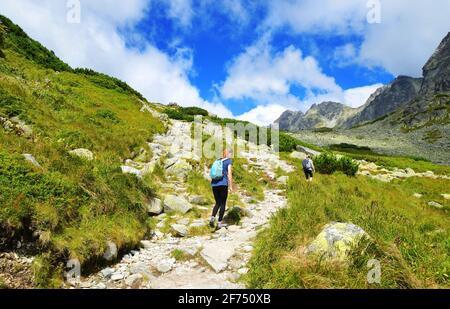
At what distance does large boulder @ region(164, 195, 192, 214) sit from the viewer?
10984mm

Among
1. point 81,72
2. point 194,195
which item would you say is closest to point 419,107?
point 81,72

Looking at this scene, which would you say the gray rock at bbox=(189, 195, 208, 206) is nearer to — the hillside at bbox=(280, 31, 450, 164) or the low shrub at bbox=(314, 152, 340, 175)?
the low shrub at bbox=(314, 152, 340, 175)

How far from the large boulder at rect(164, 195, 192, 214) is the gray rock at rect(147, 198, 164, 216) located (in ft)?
0.72

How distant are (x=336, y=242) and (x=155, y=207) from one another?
610 centimetres

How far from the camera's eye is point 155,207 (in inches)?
419

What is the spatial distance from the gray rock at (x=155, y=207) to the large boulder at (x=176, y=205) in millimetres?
219

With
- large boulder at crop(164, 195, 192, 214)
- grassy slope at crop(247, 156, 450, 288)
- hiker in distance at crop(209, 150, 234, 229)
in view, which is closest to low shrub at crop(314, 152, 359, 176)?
grassy slope at crop(247, 156, 450, 288)

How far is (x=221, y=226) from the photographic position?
10.2 metres

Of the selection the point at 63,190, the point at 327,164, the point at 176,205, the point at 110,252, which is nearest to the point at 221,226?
the point at 176,205

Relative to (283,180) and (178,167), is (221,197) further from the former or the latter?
(283,180)

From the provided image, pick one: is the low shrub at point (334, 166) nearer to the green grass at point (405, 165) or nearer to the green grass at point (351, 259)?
the green grass at point (351, 259)

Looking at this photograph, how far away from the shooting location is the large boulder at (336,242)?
6.20 m
